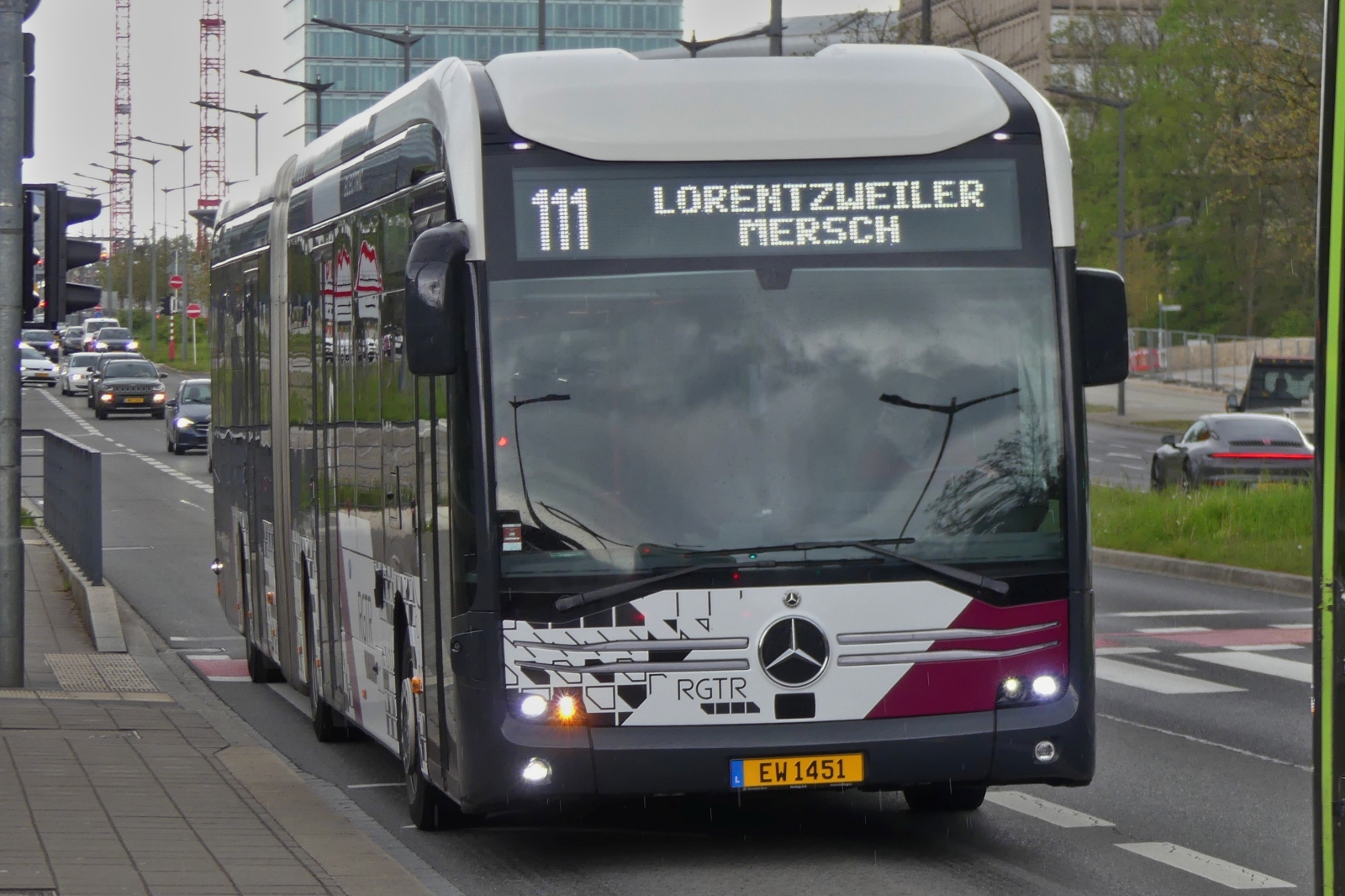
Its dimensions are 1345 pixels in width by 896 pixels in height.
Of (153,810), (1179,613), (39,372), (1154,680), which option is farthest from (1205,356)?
(153,810)

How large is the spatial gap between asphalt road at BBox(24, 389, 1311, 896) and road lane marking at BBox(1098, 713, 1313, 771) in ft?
0.05

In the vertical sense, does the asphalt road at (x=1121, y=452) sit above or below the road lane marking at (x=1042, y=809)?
below

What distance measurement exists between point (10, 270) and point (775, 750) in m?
7.27

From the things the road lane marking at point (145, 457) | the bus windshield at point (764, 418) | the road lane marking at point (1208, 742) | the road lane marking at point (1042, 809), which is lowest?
the road lane marking at point (145, 457)

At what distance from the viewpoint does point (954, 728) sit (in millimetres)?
8234

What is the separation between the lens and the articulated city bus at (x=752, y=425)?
8102 millimetres

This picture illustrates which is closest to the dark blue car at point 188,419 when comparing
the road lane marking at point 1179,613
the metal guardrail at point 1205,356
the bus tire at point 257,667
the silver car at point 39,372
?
the road lane marking at point 1179,613

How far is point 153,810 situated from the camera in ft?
30.8

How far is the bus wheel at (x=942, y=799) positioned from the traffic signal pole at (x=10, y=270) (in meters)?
6.23

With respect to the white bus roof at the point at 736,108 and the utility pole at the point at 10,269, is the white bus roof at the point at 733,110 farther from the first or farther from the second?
the utility pole at the point at 10,269

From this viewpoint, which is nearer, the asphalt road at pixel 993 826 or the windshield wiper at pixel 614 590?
the windshield wiper at pixel 614 590

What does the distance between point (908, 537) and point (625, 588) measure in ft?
3.36

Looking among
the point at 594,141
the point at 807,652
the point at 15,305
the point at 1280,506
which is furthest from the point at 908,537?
the point at 1280,506

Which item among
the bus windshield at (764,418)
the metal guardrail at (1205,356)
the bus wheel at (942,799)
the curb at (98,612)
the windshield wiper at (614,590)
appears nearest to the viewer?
the windshield wiper at (614,590)
